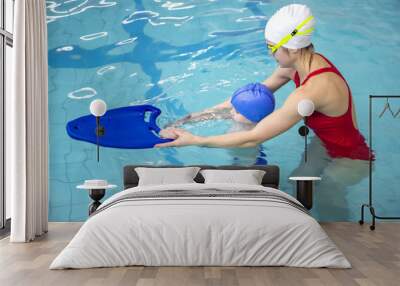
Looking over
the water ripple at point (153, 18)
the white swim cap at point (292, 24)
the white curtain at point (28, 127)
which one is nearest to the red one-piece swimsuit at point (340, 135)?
the white swim cap at point (292, 24)

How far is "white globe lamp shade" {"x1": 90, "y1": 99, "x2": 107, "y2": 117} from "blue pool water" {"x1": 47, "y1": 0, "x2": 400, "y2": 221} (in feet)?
1.08

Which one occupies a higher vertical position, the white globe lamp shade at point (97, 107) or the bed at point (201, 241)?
the white globe lamp shade at point (97, 107)

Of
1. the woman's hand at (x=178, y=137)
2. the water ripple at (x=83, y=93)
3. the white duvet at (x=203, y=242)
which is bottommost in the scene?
→ the white duvet at (x=203, y=242)

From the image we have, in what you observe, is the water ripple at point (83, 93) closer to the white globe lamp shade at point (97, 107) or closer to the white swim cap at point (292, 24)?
the white globe lamp shade at point (97, 107)

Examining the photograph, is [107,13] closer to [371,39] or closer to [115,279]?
[371,39]

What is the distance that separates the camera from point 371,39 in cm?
745

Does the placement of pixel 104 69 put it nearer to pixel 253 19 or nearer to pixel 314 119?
pixel 253 19

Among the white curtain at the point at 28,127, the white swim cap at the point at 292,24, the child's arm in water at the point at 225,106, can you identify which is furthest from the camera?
the child's arm in water at the point at 225,106

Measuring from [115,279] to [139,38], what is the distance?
165 inches

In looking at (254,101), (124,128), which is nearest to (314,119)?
(254,101)

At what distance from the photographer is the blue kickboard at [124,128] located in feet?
24.3

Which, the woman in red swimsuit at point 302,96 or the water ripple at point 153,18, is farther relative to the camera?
the water ripple at point 153,18

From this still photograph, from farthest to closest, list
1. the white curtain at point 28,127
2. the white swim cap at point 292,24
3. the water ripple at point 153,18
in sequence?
the water ripple at point 153,18, the white swim cap at point 292,24, the white curtain at point 28,127

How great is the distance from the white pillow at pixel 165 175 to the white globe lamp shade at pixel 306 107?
5.21 ft
